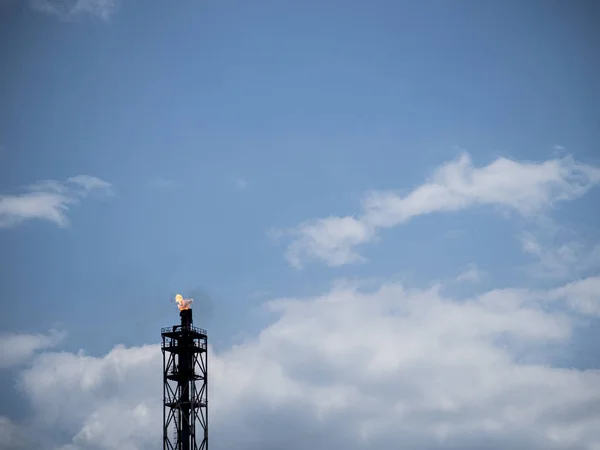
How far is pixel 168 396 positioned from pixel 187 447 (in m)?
7.05

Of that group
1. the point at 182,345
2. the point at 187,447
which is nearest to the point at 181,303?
the point at 182,345

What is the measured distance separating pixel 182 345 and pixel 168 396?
682 cm

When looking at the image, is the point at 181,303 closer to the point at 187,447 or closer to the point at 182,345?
the point at 182,345

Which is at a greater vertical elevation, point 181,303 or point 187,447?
point 181,303

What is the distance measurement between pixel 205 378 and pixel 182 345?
5.31 meters

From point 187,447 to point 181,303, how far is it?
1889 centimetres

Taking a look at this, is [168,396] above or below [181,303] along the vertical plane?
below

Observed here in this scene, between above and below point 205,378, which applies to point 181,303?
above

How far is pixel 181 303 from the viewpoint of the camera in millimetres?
153750

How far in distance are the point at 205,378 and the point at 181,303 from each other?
10.5 m

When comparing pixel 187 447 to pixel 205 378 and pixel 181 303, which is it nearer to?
pixel 205 378

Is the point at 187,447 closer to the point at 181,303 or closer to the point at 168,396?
the point at 168,396

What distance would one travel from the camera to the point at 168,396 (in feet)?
493

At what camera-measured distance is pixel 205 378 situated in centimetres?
15150
